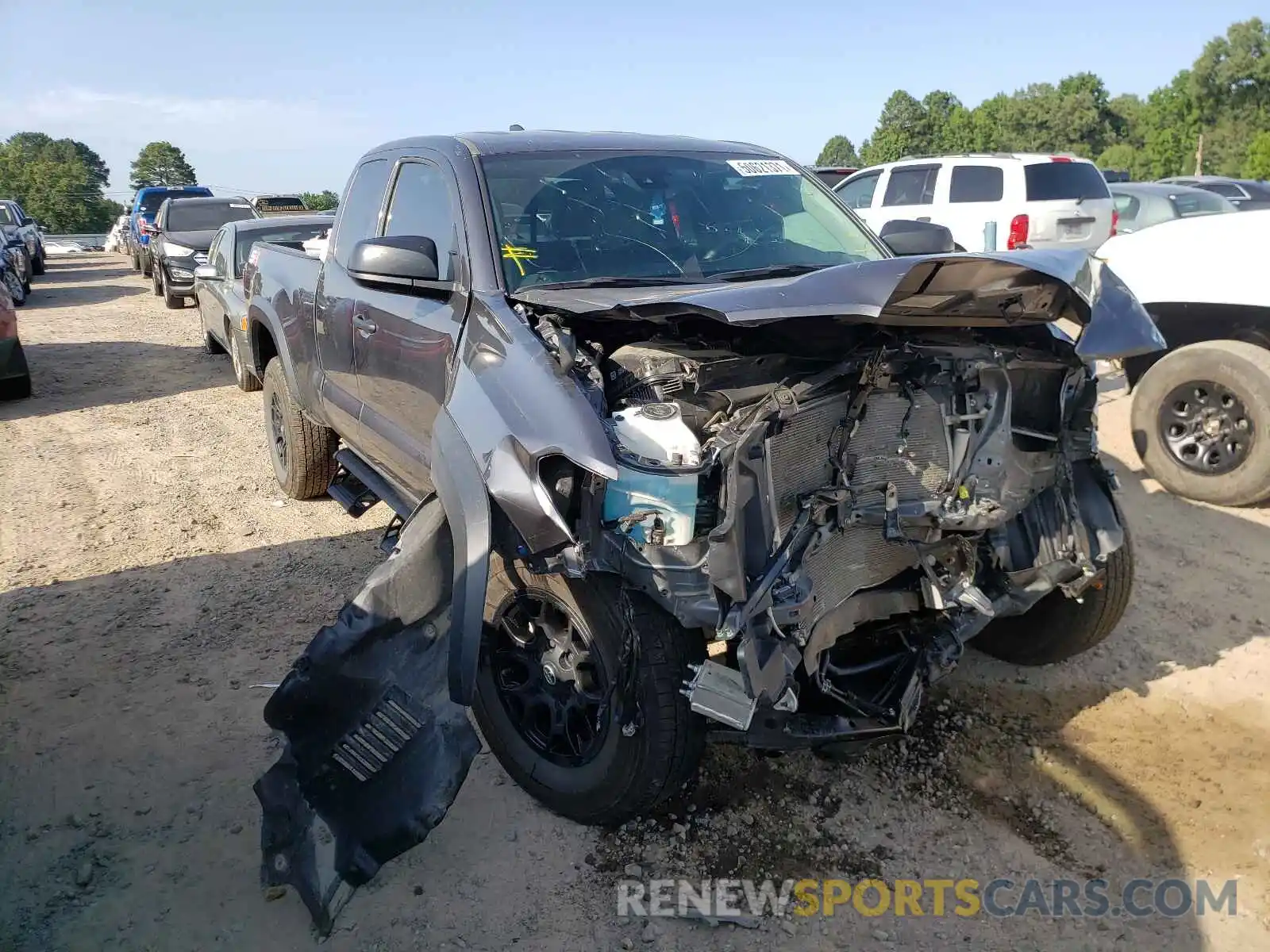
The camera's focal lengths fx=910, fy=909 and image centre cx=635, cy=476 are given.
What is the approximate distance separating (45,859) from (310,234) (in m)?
7.38

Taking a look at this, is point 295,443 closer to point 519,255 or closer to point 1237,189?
point 519,255

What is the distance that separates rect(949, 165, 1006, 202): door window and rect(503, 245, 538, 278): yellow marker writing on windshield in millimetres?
9240

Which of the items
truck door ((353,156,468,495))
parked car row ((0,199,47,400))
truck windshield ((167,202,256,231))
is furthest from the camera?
truck windshield ((167,202,256,231))

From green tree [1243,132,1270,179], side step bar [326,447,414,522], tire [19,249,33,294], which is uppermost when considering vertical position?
green tree [1243,132,1270,179]

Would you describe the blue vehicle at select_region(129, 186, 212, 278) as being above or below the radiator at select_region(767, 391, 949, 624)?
above

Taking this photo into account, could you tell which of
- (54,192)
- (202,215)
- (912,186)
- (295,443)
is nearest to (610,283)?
(295,443)

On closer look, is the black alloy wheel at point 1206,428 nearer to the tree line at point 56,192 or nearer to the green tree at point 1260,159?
the green tree at point 1260,159

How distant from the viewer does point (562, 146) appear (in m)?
3.74

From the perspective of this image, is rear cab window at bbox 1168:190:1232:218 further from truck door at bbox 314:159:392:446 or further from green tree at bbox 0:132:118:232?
green tree at bbox 0:132:118:232

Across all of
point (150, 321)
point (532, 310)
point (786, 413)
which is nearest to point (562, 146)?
point (532, 310)

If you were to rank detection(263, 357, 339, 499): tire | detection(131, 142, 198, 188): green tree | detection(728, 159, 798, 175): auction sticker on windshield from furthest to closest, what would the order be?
1. detection(131, 142, 198, 188): green tree
2. detection(263, 357, 339, 499): tire
3. detection(728, 159, 798, 175): auction sticker on windshield

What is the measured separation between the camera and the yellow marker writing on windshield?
3.26 meters

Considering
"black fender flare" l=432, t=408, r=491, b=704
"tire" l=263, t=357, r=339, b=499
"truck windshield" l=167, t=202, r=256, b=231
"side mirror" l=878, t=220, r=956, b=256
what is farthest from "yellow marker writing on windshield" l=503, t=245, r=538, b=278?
"truck windshield" l=167, t=202, r=256, b=231

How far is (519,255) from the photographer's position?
3.30 m
